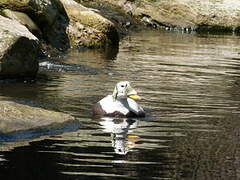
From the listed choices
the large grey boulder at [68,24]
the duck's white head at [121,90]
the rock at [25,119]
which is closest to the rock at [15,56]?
the duck's white head at [121,90]

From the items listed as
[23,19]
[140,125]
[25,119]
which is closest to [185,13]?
[23,19]

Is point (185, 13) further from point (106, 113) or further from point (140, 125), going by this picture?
point (140, 125)

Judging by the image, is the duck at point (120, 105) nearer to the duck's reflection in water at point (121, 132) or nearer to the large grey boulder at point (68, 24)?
the duck's reflection in water at point (121, 132)

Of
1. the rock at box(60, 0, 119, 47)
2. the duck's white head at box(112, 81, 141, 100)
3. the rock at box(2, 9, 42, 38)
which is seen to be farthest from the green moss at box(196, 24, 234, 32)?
the duck's white head at box(112, 81, 141, 100)

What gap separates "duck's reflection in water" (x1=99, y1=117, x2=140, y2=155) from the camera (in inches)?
328

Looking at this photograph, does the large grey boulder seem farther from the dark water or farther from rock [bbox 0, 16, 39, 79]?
rock [bbox 0, 16, 39, 79]

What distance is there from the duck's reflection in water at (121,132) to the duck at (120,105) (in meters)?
0.13

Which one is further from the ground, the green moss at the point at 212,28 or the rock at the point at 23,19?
the rock at the point at 23,19

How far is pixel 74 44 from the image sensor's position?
23.3m

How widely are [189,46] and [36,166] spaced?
19973 mm

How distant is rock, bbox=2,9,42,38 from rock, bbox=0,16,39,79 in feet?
14.2

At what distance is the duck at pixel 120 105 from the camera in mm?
10477

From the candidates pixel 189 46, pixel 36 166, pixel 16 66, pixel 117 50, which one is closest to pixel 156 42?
pixel 189 46

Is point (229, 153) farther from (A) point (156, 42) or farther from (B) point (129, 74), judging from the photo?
(A) point (156, 42)
